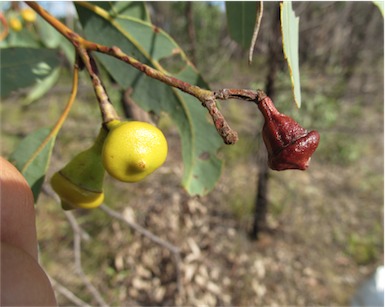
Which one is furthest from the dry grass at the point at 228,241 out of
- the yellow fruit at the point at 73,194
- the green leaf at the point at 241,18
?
the yellow fruit at the point at 73,194

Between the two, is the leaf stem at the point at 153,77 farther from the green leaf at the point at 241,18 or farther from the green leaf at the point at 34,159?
the green leaf at the point at 241,18

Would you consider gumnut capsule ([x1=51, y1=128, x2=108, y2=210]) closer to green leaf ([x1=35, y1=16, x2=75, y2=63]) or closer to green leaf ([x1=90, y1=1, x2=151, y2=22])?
green leaf ([x1=90, y1=1, x2=151, y2=22])

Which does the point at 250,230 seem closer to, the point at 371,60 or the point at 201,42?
the point at 201,42

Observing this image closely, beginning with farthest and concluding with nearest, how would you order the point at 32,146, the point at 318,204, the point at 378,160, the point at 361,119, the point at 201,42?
the point at 361,119 → the point at 378,160 → the point at 318,204 → the point at 201,42 → the point at 32,146

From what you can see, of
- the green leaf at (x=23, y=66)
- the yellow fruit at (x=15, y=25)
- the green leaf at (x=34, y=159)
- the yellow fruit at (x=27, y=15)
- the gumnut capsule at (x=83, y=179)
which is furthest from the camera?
the yellow fruit at (x=27, y=15)

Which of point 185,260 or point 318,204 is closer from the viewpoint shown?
point 185,260

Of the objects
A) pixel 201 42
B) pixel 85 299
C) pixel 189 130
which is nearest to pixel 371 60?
pixel 201 42

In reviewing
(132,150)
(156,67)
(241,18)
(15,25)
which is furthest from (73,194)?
(15,25)

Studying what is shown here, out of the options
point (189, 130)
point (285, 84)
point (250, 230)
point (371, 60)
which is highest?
point (371, 60)
